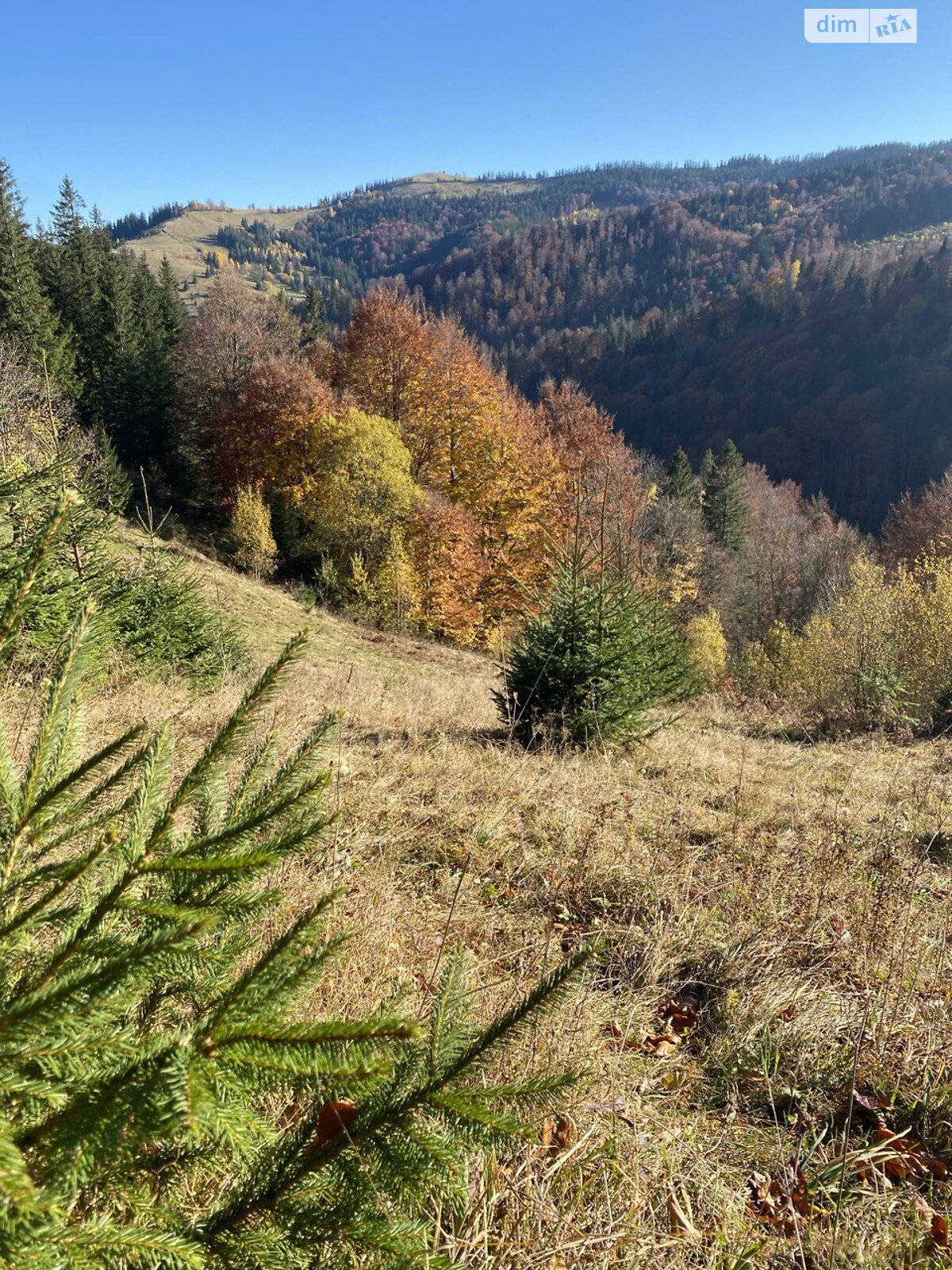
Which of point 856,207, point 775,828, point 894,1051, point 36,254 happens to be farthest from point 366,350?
point 856,207

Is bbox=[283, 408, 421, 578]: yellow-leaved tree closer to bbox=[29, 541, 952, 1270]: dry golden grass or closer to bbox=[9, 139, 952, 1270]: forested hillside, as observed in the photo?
bbox=[9, 139, 952, 1270]: forested hillside

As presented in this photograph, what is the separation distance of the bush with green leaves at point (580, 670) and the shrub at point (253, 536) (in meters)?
18.7

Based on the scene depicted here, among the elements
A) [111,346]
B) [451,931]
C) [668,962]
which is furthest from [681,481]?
[451,931]

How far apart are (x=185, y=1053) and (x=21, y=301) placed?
34584mm

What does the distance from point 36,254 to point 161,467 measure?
40.3 ft

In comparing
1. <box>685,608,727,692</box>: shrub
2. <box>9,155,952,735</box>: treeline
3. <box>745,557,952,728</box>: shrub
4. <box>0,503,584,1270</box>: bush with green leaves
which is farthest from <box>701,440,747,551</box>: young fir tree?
<box>0,503,584,1270</box>: bush with green leaves

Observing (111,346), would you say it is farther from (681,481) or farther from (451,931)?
(451,931)

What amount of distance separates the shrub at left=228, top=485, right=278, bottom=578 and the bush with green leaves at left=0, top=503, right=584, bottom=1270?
78.4 feet

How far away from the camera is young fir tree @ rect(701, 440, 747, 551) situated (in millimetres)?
43875

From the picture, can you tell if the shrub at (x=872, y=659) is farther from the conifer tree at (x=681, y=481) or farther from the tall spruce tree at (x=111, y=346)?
the tall spruce tree at (x=111, y=346)

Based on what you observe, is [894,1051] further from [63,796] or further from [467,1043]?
[63,796]

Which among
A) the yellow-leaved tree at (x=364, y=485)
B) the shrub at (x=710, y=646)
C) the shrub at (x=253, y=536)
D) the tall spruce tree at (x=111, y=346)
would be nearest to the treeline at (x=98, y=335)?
the tall spruce tree at (x=111, y=346)

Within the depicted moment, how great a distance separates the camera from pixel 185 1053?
759 mm

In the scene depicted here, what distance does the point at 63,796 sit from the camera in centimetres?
104
